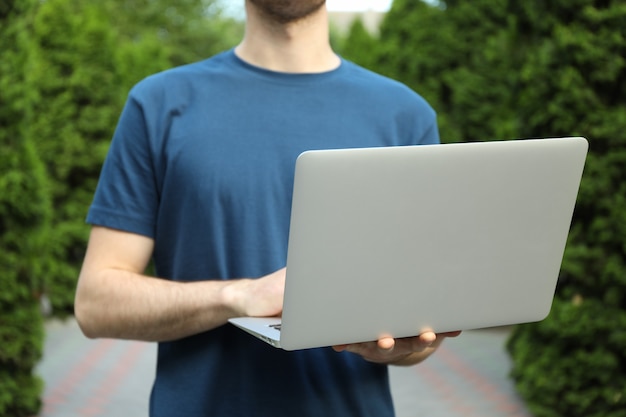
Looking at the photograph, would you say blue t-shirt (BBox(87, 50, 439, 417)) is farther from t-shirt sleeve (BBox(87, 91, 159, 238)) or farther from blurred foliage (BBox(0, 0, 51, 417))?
blurred foliage (BBox(0, 0, 51, 417))

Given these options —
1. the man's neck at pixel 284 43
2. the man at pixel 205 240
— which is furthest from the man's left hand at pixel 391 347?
the man's neck at pixel 284 43

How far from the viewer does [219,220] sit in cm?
193

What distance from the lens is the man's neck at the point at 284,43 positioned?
2.08 m

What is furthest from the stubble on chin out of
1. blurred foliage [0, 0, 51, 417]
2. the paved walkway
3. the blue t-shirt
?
the paved walkway

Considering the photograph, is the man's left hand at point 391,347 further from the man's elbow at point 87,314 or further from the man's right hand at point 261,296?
the man's elbow at point 87,314

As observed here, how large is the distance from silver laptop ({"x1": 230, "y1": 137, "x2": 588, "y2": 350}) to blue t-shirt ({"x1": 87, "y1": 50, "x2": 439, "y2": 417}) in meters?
0.32

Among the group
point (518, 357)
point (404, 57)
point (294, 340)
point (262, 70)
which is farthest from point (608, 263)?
point (404, 57)

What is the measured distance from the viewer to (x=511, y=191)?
152cm

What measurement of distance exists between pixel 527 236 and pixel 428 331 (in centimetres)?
25

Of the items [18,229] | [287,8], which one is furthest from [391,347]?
[18,229]

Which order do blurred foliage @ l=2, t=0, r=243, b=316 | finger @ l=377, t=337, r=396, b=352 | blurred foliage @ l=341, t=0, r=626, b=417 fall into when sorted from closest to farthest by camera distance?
finger @ l=377, t=337, r=396, b=352, blurred foliage @ l=341, t=0, r=626, b=417, blurred foliage @ l=2, t=0, r=243, b=316

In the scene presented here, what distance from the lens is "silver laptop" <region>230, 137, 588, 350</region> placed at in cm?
138

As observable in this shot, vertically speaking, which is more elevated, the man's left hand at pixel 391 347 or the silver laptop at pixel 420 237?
the silver laptop at pixel 420 237

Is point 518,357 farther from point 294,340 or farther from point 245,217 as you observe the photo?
point 294,340
